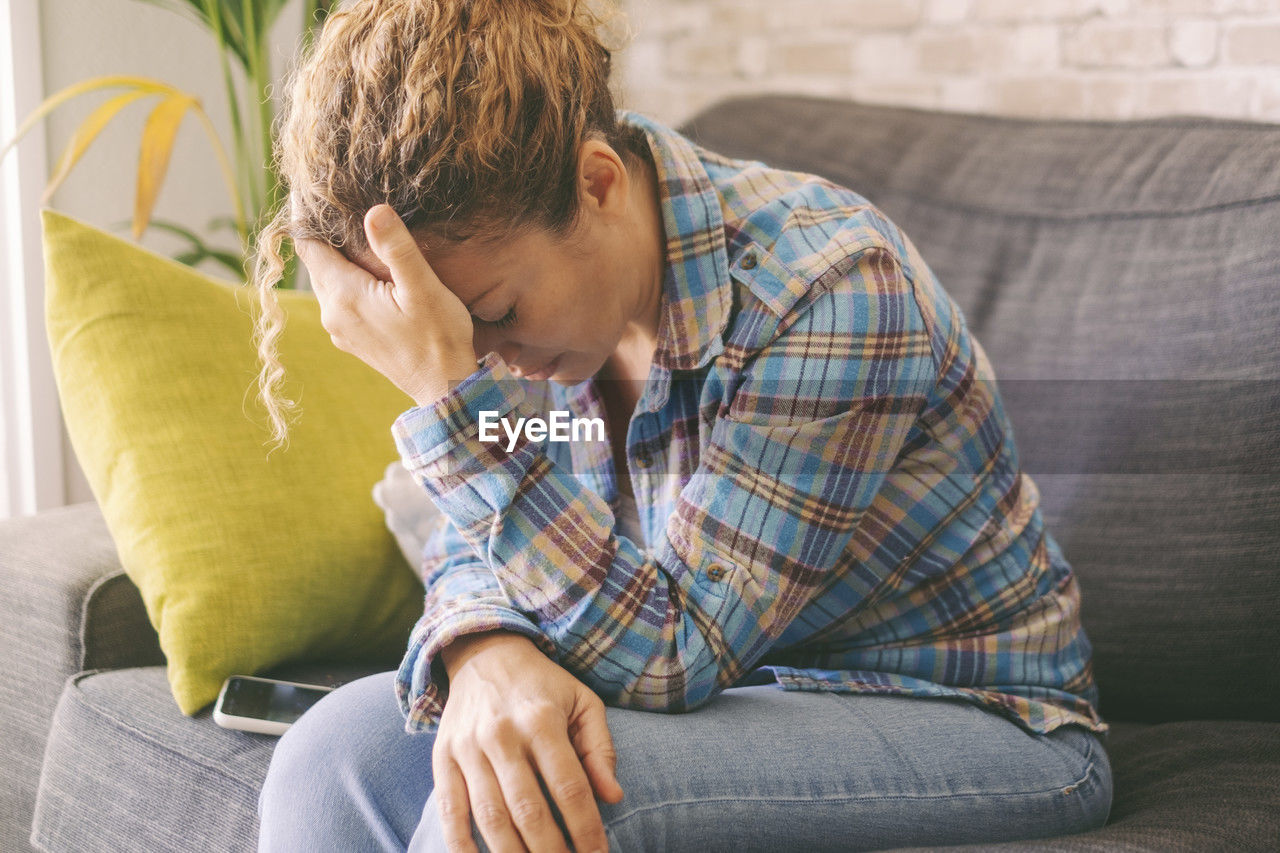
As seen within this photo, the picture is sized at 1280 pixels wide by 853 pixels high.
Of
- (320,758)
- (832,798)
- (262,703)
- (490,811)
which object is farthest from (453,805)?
(262,703)

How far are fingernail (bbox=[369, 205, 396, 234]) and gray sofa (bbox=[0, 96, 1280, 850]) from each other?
48cm

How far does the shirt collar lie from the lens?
0.86 m

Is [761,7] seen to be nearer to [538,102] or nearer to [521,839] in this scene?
[538,102]

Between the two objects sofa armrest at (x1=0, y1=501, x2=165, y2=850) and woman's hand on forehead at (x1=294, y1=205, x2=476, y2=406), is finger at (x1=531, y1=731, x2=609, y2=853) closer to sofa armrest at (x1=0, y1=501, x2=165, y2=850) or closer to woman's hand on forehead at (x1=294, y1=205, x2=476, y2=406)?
woman's hand on forehead at (x1=294, y1=205, x2=476, y2=406)

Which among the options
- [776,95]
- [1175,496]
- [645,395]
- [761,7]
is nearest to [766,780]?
[645,395]

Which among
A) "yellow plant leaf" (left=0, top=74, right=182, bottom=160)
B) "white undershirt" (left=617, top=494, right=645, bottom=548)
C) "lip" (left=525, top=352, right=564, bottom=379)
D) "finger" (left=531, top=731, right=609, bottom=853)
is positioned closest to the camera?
"finger" (left=531, top=731, right=609, bottom=853)

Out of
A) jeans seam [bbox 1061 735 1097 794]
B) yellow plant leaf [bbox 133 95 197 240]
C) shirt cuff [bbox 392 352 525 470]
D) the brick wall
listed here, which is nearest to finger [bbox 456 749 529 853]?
shirt cuff [bbox 392 352 525 470]

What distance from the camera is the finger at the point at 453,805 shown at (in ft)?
2.29

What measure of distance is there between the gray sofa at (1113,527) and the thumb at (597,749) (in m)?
0.34

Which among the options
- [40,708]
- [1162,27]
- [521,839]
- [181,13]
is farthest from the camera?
[181,13]

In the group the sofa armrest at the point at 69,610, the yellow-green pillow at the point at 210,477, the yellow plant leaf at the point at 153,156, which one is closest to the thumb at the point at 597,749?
the yellow-green pillow at the point at 210,477

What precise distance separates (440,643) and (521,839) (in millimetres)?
161

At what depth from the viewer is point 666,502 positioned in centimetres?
93

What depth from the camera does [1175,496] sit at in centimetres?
113
